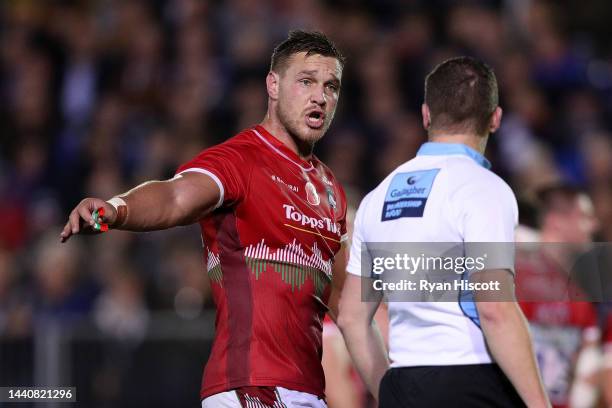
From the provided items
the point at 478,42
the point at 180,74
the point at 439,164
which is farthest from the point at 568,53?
the point at 439,164

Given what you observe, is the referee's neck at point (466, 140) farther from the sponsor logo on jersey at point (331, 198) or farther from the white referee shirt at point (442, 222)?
the sponsor logo on jersey at point (331, 198)

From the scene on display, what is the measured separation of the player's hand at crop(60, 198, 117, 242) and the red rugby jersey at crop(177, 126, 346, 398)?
2.20 feet

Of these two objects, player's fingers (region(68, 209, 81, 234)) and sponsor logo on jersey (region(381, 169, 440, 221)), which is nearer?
player's fingers (region(68, 209, 81, 234))

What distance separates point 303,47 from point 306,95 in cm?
24

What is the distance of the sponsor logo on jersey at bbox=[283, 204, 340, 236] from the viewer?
4883mm

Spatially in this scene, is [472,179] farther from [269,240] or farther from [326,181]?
[326,181]

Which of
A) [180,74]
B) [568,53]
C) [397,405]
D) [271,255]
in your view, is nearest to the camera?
[397,405]

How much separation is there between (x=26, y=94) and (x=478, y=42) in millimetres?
4759

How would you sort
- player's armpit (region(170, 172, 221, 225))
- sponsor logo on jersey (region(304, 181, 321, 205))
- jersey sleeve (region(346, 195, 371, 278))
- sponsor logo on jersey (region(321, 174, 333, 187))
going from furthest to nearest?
sponsor logo on jersey (region(321, 174, 333, 187)), sponsor logo on jersey (region(304, 181, 321, 205)), jersey sleeve (region(346, 195, 371, 278)), player's armpit (region(170, 172, 221, 225))

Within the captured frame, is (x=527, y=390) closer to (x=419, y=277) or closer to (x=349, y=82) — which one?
(x=419, y=277)

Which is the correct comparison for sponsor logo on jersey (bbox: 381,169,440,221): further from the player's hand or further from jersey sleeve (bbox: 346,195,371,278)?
the player's hand

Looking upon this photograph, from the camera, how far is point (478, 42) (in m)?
11.3

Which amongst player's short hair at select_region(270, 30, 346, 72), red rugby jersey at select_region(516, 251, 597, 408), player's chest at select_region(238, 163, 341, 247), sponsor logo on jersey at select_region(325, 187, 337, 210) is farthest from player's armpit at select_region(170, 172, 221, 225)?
red rugby jersey at select_region(516, 251, 597, 408)

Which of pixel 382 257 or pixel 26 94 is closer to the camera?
pixel 382 257
